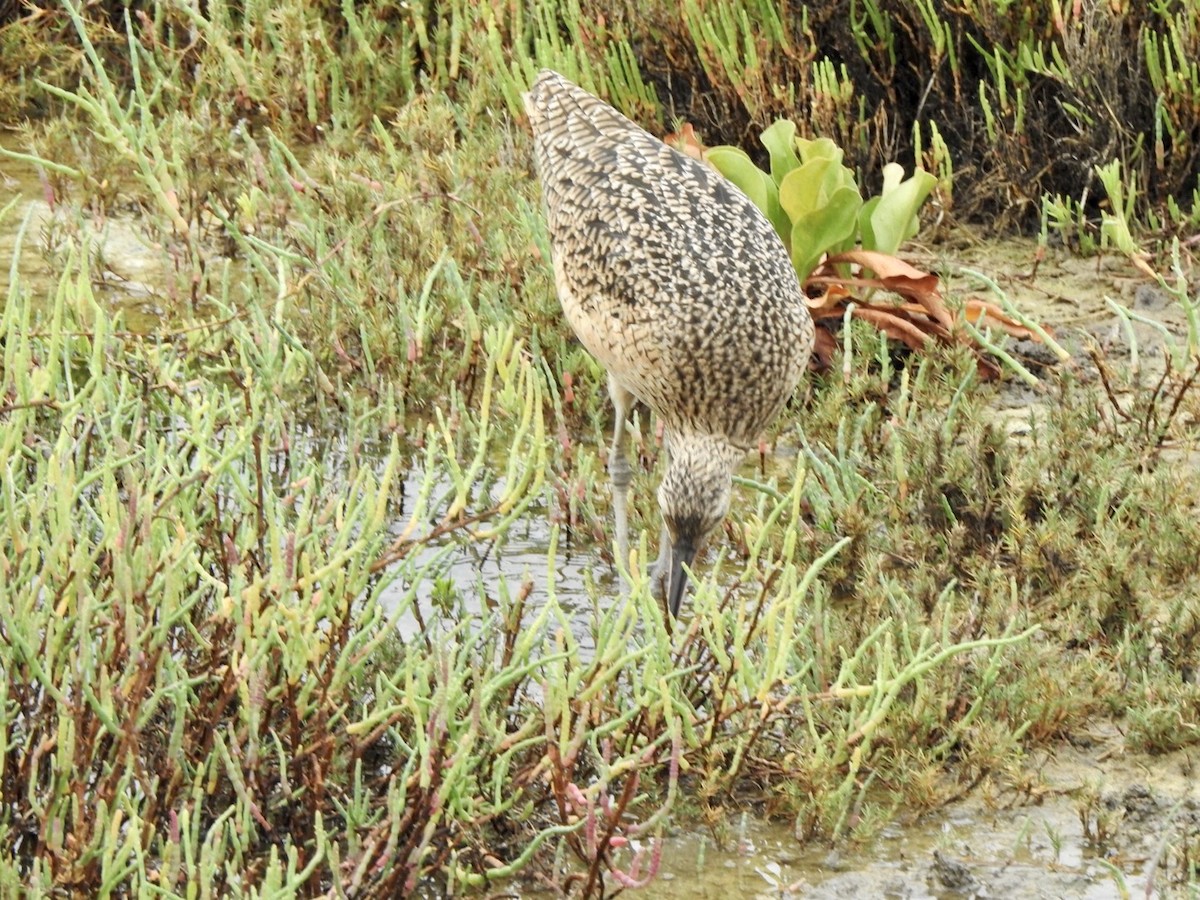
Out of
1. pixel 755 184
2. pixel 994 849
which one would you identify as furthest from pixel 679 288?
pixel 994 849

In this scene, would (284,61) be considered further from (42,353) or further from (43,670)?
(43,670)

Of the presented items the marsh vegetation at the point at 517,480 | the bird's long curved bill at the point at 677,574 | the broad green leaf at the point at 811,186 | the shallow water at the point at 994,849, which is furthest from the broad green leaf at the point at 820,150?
the shallow water at the point at 994,849

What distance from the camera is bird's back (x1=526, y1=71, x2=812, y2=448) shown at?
4695 mm

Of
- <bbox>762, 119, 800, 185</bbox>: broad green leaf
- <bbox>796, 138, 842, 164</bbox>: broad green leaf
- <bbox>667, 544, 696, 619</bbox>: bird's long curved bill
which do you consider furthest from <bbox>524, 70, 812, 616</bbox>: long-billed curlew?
<bbox>762, 119, 800, 185</bbox>: broad green leaf

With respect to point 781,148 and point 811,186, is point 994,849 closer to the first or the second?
point 811,186

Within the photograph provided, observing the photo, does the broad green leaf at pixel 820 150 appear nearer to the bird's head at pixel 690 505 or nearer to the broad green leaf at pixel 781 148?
the broad green leaf at pixel 781 148

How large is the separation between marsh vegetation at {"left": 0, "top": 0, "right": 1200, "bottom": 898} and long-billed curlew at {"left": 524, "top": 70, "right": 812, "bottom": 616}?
0.18m

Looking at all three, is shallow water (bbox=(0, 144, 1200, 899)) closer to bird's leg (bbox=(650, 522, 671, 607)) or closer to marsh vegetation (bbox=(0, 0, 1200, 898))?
marsh vegetation (bbox=(0, 0, 1200, 898))

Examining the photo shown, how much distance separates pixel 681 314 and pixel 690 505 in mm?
547

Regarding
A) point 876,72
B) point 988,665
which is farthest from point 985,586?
point 876,72

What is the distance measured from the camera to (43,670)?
3256 mm

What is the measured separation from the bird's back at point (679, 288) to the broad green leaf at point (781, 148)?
73cm

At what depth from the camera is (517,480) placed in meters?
5.12

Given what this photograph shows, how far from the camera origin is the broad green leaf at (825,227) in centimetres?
571
